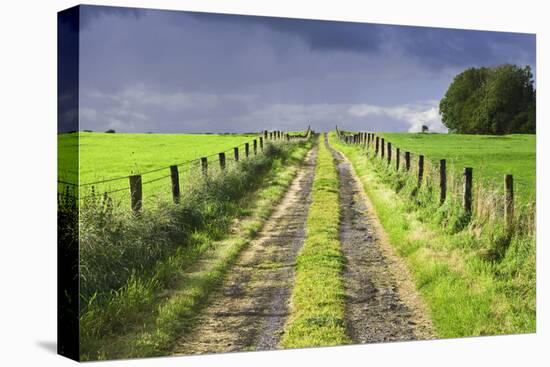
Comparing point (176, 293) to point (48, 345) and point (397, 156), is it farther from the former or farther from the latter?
point (397, 156)

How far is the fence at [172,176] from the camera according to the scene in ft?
29.1

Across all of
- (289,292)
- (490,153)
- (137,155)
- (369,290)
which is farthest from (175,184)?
(490,153)

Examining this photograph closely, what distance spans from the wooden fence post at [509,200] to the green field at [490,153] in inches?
4.1

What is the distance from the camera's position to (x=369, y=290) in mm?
10273

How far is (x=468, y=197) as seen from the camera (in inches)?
465

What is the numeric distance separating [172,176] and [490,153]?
501cm

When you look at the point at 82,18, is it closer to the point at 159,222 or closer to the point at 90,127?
the point at 90,127

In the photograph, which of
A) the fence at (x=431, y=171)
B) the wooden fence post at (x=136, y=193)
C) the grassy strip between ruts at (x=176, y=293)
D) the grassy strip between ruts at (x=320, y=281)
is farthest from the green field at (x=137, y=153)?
the fence at (x=431, y=171)

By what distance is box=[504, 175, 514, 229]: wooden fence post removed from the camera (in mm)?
11406

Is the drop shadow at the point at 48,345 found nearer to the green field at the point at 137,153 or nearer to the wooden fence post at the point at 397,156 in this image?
the green field at the point at 137,153

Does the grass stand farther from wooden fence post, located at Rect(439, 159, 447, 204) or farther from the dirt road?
wooden fence post, located at Rect(439, 159, 447, 204)

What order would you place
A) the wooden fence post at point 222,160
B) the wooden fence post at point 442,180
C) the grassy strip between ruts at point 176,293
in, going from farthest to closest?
the wooden fence post at point 442,180, the wooden fence post at point 222,160, the grassy strip between ruts at point 176,293
